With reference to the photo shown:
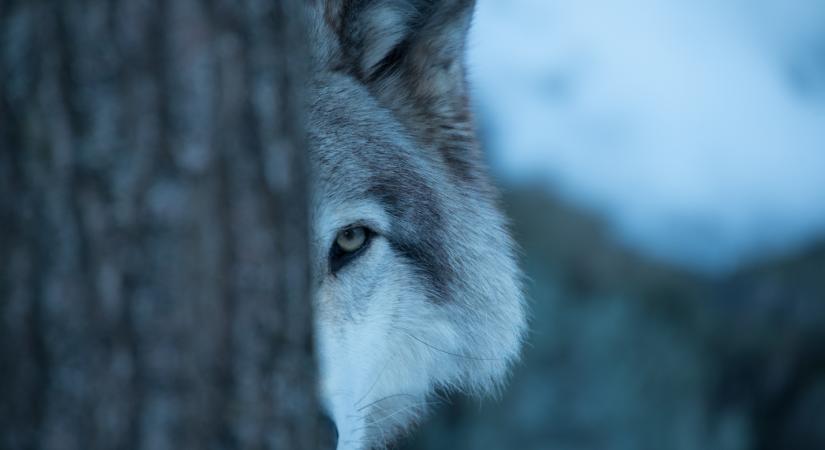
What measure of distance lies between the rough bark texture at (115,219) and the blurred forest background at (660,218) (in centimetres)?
482

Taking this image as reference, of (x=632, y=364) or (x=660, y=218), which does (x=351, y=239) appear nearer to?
(x=660, y=218)

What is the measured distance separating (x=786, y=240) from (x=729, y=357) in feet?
2.95

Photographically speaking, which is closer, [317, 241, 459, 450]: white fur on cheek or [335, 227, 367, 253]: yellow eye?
[317, 241, 459, 450]: white fur on cheek

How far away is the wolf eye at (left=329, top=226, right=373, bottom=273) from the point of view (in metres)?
2.58

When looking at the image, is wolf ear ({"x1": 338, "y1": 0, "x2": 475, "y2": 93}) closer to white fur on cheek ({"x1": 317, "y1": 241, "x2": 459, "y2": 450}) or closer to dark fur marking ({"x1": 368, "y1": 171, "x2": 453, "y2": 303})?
dark fur marking ({"x1": 368, "y1": 171, "x2": 453, "y2": 303})

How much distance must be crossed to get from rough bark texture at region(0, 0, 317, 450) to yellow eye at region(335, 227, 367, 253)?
4.35 feet

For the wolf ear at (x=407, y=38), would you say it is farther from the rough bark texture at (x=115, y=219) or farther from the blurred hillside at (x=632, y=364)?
the blurred hillside at (x=632, y=364)

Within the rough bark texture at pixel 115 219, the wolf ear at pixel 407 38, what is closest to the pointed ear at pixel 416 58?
the wolf ear at pixel 407 38

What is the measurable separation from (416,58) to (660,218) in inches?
136

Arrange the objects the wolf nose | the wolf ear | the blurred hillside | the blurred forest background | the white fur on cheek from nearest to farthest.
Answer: the wolf nose, the white fur on cheek, the wolf ear, the blurred forest background, the blurred hillside

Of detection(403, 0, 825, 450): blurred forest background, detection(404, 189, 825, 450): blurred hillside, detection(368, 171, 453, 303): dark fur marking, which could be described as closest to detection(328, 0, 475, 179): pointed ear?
detection(368, 171, 453, 303): dark fur marking

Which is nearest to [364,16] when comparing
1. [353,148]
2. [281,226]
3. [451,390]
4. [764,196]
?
[353,148]

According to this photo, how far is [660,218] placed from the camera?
6.09 meters

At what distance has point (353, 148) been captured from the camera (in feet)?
8.84
